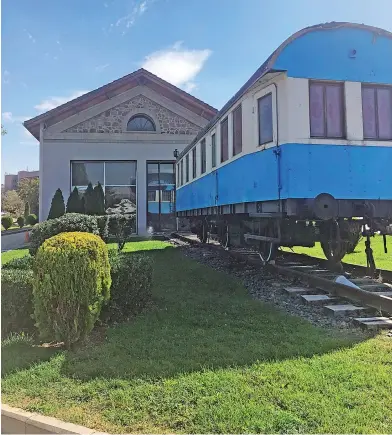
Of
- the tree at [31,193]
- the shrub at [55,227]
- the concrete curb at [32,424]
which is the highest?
the tree at [31,193]

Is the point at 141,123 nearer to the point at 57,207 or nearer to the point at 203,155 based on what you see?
the point at 57,207

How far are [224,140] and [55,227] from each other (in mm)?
4072

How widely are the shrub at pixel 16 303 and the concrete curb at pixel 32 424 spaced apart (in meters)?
1.81

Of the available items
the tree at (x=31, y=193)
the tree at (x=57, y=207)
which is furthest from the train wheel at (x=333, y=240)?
the tree at (x=31, y=193)

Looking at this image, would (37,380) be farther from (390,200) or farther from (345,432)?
(390,200)

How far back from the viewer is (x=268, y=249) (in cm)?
820

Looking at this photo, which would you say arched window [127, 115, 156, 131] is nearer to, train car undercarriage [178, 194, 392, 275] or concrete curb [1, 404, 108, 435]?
train car undercarriage [178, 194, 392, 275]

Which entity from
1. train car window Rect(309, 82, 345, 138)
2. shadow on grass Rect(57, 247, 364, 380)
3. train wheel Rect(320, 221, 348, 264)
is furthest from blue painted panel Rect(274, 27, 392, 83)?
shadow on grass Rect(57, 247, 364, 380)

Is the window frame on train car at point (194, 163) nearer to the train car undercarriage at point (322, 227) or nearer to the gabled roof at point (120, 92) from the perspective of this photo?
the train car undercarriage at point (322, 227)

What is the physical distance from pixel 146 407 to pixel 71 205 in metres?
17.5

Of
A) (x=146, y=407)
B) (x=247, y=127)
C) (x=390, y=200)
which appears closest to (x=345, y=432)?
(x=146, y=407)

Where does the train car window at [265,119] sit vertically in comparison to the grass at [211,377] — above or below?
above

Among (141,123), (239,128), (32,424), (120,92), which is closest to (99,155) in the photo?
(141,123)

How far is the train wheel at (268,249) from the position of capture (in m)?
7.84
